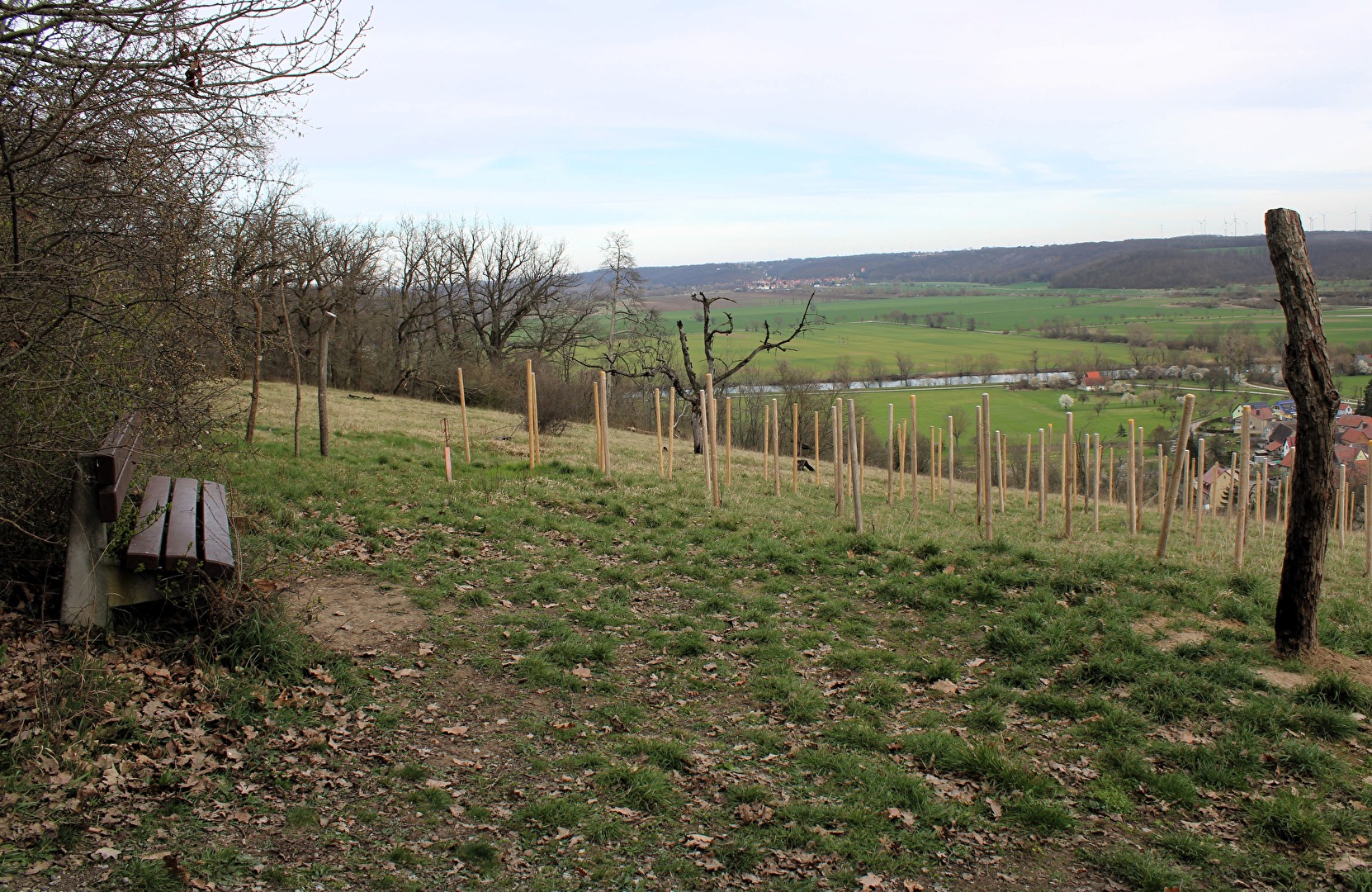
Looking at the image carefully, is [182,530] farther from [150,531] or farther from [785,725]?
[785,725]

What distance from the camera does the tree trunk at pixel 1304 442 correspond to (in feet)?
20.9

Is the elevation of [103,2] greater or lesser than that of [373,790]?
greater

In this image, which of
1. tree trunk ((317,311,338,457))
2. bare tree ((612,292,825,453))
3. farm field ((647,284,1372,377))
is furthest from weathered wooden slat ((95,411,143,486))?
farm field ((647,284,1372,377))

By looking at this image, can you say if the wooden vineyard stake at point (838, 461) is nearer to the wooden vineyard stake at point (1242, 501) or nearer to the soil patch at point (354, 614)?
the wooden vineyard stake at point (1242, 501)

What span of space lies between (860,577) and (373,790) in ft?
18.3

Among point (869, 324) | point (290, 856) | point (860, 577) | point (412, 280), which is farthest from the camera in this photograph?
point (869, 324)

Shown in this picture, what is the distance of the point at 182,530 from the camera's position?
5207mm

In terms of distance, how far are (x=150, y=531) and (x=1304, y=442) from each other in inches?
319

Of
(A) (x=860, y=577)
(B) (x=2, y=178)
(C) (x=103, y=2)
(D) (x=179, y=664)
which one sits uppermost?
(C) (x=103, y=2)

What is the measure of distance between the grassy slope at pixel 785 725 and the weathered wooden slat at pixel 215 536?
0.57 metres

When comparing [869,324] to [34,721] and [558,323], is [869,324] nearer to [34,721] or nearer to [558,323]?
[558,323]

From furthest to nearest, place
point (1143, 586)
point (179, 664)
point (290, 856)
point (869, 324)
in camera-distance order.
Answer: point (869, 324), point (1143, 586), point (179, 664), point (290, 856)

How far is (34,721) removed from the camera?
4156 millimetres

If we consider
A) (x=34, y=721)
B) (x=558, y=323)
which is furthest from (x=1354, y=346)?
(x=34, y=721)
